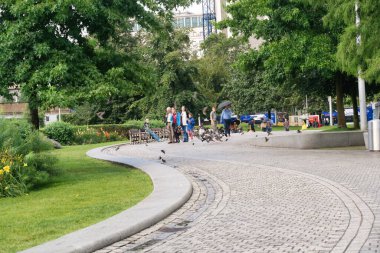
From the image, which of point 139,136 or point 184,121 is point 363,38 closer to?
point 184,121

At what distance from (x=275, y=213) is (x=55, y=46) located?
8180mm

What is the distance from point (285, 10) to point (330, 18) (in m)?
9.14

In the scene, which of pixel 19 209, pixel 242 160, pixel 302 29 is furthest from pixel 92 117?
pixel 19 209

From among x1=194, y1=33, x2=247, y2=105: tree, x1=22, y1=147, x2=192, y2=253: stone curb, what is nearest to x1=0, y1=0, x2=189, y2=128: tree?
x1=22, y1=147, x2=192, y2=253: stone curb

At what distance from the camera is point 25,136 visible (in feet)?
45.4

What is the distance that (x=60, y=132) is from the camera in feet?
124

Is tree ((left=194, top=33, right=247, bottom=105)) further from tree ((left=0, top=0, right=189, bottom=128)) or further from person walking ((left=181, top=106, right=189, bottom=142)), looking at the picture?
tree ((left=0, top=0, right=189, bottom=128))

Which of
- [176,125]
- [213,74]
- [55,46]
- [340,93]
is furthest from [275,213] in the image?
[213,74]

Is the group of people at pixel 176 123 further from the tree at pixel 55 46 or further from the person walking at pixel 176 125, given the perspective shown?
the tree at pixel 55 46

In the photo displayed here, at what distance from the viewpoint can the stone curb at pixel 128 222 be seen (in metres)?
6.53

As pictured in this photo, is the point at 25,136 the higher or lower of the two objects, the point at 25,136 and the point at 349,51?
the lower

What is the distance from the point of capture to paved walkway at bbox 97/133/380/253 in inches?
262

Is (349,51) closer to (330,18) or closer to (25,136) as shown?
(330,18)

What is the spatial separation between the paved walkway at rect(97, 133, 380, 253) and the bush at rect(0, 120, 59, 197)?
347 centimetres
